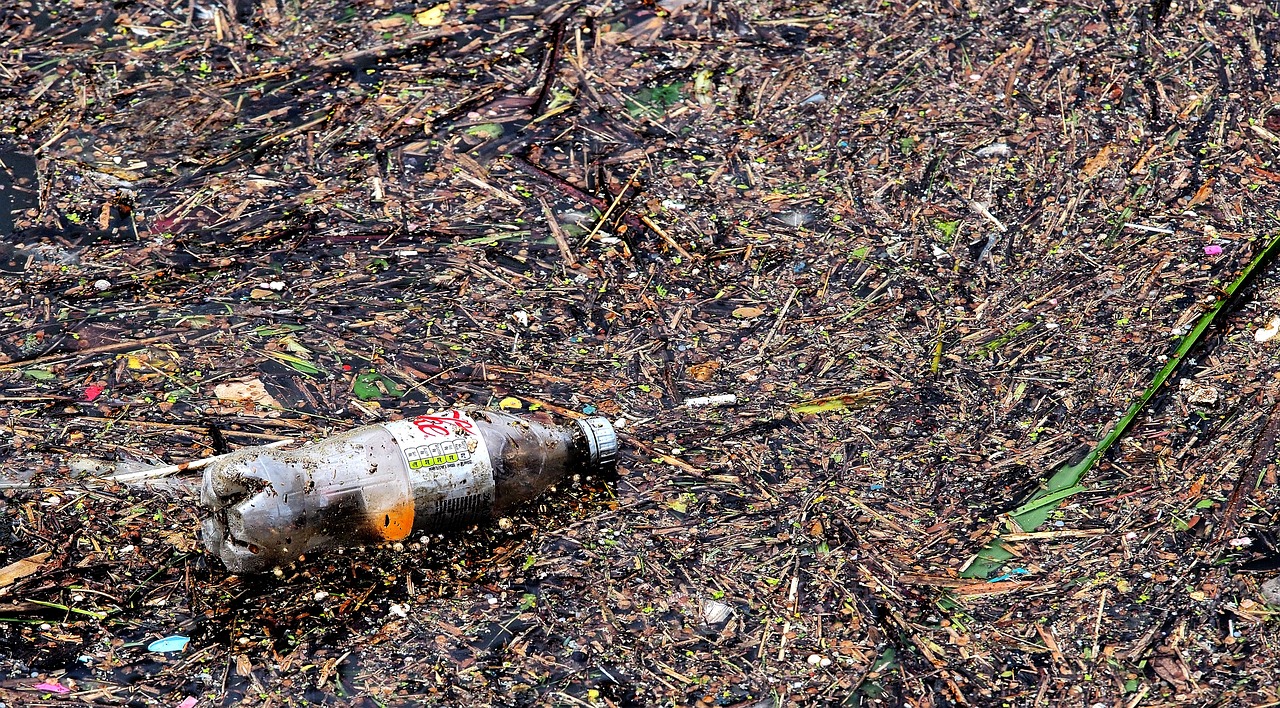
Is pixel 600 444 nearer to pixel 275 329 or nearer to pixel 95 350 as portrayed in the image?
pixel 275 329

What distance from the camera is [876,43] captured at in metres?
6.69

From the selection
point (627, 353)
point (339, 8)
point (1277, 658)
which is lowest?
point (1277, 658)

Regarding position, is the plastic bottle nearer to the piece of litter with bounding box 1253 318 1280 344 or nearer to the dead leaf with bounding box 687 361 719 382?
the dead leaf with bounding box 687 361 719 382

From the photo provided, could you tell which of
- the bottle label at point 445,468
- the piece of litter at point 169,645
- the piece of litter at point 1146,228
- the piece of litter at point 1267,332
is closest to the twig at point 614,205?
the bottle label at point 445,468

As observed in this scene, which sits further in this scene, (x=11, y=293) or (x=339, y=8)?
(x=339, y=8)

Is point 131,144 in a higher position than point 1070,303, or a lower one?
higher

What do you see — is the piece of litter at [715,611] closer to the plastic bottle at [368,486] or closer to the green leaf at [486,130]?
the plastic bottle at [368,486]

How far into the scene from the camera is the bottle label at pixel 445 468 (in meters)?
3.98

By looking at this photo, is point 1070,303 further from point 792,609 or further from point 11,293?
point 11,293

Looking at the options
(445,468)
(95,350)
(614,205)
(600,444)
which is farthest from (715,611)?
(95,350)

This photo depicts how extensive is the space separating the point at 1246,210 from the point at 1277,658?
8.31ft

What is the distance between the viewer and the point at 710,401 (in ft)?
15.7

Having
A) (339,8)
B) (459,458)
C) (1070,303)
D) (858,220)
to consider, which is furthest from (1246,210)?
(339,8)

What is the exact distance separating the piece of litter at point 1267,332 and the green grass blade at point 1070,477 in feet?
0.55
